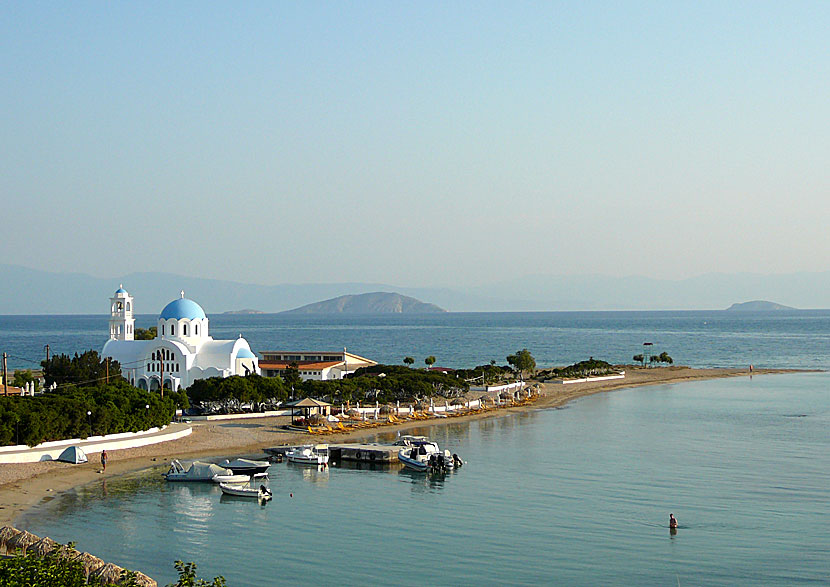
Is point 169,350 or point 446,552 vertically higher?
point 169,350

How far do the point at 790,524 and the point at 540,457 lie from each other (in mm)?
17873

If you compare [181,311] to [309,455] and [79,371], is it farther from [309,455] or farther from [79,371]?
[309,455]

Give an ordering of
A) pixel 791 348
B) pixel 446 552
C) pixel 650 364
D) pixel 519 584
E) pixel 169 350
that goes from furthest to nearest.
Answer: pixel 791 348, pixel 650 364, pixel 169 350, pixel 446 552, pixel 519 584

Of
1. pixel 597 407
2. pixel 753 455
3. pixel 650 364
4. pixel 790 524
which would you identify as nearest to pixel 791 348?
pixel 650 364

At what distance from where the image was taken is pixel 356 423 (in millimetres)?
61500

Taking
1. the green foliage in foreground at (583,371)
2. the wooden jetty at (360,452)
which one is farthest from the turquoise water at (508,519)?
the green foliage in foreground at (583,371)

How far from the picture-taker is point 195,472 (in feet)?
139

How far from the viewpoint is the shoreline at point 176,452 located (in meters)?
37.2

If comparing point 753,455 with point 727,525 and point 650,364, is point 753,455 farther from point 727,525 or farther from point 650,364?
point 650,364

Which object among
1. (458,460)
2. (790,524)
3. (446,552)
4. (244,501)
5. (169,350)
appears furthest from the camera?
(169,350)

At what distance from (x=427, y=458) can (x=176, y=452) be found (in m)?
14.0

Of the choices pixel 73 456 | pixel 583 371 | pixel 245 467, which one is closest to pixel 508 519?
pixel 245 467

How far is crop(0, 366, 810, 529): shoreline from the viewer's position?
3719cm

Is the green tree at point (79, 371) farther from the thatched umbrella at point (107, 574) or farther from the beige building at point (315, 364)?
the thatched umbrella at point (107, 574)
